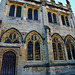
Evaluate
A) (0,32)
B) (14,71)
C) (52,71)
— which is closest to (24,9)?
(0,32)

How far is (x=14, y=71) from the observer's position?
19.0 ft

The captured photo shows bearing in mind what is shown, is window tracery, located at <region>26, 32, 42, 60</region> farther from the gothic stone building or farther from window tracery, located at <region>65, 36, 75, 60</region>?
window tracery, located at <region>65, 36, 75, 60</region>

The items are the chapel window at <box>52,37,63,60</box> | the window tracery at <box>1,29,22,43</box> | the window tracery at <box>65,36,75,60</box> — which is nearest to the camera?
the window tracery at <box>1,29,22,43</box>

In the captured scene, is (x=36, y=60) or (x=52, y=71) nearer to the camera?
(x=52, y=71)

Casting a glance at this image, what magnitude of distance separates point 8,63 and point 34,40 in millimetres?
3134

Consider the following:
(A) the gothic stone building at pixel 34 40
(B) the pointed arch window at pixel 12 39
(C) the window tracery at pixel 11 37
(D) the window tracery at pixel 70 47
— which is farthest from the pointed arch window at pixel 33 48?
(D) the window tracery at pixel 70 47

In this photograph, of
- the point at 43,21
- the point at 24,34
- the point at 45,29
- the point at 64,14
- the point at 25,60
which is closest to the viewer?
the point at 25,60

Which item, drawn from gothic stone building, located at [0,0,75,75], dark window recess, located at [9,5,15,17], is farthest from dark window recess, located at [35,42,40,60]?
dark window recess, located at [9,5,15,17]

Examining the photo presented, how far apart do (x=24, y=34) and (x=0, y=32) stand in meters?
2.17

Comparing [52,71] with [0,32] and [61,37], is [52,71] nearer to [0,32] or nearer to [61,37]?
[61,37]

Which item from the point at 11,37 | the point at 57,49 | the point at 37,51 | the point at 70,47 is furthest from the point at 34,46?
the point at 70,47

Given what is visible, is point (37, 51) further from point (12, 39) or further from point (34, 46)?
point (12, 39)

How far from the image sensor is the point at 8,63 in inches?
231

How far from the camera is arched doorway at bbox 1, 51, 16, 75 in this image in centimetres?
562
